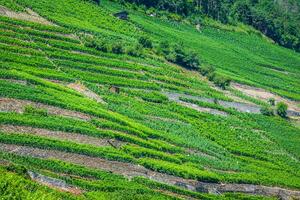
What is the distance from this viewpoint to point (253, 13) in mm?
169750

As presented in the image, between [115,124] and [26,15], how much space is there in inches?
1365

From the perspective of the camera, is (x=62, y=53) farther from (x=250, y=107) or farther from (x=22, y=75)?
(x=250, y=107)

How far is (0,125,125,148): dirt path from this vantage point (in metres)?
61.2

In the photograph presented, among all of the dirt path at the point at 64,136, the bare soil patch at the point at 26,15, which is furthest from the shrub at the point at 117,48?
the dirt path at the point at 64,136

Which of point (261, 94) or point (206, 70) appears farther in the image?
point (261, 94)

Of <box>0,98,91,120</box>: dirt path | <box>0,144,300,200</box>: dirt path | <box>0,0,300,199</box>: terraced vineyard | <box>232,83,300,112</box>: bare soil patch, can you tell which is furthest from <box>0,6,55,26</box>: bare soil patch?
<box>0,144,300,200</box>: dirt path

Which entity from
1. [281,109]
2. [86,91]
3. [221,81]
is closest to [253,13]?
[221,81]

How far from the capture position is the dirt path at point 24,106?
2547 inches

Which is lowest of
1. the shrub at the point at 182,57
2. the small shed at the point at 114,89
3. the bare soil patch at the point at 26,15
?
the small shed at the point at 114,89

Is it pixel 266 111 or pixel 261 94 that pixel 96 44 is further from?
pixel 261 94

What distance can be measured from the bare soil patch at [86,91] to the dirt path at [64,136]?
11999mm

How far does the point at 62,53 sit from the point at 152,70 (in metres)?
17.1

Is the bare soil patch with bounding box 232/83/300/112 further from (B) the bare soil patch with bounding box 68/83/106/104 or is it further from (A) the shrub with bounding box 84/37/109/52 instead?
(B) the bare soil patch with bounding box 68/83/106/104

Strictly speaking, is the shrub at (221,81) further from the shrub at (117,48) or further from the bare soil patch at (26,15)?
the bare soil patch at (26,15)
